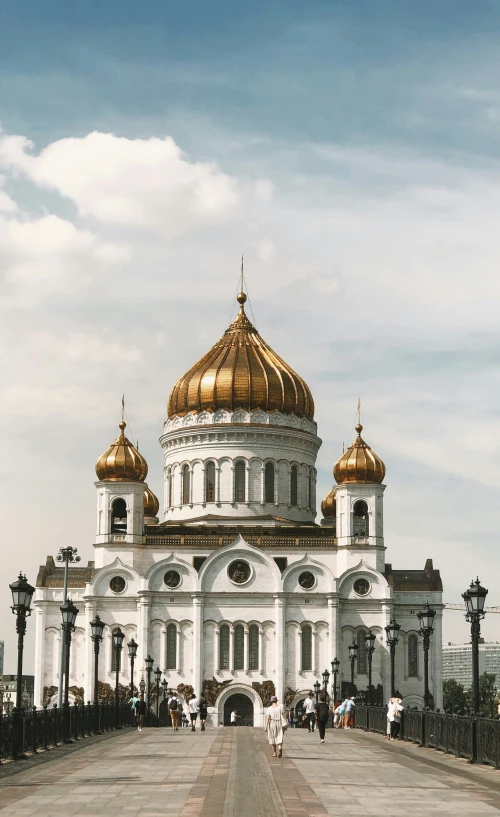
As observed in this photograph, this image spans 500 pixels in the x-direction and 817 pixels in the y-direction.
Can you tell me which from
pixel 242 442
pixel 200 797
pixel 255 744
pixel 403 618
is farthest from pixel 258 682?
pixel 200 797

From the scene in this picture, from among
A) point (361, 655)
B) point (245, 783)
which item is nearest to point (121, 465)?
point (361, 655)

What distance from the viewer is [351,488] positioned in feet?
236

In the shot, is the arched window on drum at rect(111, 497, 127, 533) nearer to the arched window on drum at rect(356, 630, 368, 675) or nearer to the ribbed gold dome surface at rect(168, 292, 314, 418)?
the ribbed gold dome surface at rect(168, 292, 314, 418)

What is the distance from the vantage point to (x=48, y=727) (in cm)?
2916

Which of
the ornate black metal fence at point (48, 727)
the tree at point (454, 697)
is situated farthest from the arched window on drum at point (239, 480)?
the tree at point (454, 697)

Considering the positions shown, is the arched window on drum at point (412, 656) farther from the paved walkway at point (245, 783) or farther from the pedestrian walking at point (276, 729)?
the pedestrian walking at point (276, 729)

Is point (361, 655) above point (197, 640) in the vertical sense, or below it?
below

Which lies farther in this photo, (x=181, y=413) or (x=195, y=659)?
(x=181, y=413)

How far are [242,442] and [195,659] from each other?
12934 mm

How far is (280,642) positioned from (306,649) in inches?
58.1

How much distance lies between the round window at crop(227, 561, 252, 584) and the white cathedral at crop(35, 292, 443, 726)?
12cm

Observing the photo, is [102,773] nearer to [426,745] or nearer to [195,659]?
[426,745]

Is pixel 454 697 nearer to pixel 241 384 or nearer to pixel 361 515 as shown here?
pixel 361 515

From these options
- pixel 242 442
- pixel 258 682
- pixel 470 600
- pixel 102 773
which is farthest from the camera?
pixel 242 442
